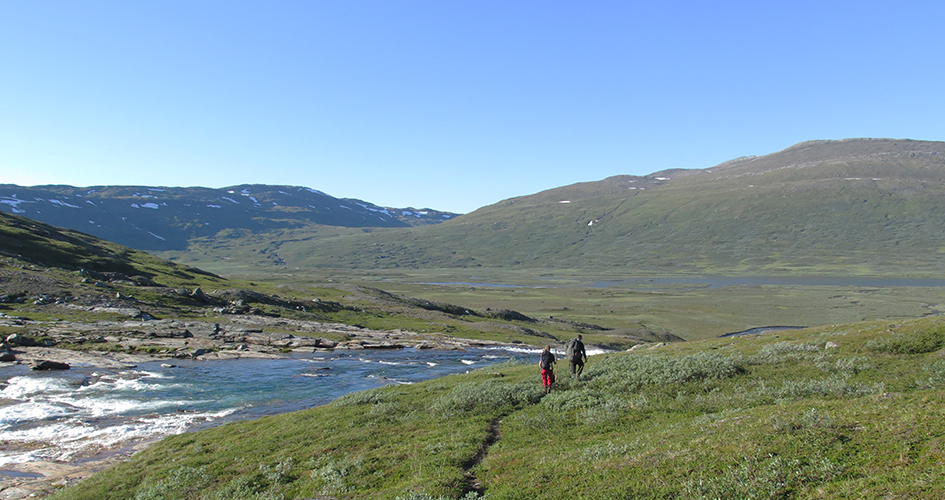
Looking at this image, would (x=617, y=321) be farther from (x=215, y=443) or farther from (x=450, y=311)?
(x=215, y=443)

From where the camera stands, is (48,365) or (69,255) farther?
(69,255)

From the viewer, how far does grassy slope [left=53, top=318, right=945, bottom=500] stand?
1052 centimetres

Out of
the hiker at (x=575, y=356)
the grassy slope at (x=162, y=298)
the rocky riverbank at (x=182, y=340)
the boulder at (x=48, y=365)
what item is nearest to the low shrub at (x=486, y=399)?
the hiker at (x=575, y=356)

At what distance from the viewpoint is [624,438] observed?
15.7 metres

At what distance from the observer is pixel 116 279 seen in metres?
89.5

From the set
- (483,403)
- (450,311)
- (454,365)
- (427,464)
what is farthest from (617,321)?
(427,464)

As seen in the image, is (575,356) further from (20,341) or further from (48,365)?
(20,341)

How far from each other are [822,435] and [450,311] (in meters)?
102

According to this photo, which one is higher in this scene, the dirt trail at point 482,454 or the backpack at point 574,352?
the backpack at point 574,352

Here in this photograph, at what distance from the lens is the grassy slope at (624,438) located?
10516 millimetres

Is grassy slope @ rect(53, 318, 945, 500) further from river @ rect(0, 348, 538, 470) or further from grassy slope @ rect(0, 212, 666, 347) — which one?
grassy slope @ rect(0, 212, 666, 347)

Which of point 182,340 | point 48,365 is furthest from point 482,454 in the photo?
point 182,340

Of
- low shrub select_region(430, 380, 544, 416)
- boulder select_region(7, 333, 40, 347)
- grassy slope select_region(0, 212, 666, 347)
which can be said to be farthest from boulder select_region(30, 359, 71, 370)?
low shrub select_region(430, 380, 544, 416)

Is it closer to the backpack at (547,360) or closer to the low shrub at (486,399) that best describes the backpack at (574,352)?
the low shrub at (486,399)
